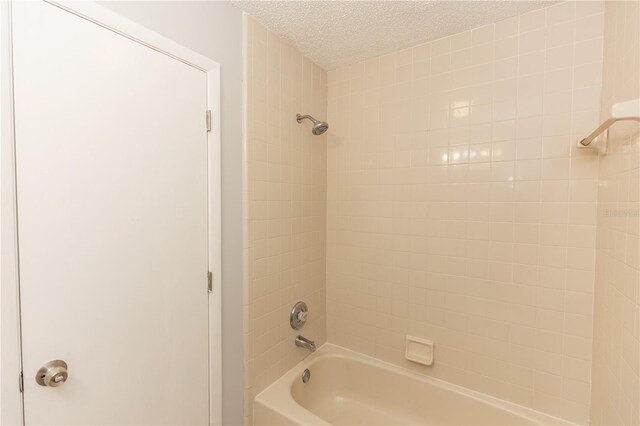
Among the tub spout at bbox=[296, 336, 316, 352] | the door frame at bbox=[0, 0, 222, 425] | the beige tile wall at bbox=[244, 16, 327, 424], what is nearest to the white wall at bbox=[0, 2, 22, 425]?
the door frame at bbox=[0, 0, 222, 425]

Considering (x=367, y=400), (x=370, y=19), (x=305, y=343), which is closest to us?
(x=370, y=19)

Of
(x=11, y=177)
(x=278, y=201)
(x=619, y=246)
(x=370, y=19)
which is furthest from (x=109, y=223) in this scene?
(x=619, y=246)

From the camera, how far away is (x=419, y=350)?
174 cm

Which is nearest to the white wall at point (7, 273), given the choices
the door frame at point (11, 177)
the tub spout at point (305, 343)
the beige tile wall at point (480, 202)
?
the door frame at point (11, 177)

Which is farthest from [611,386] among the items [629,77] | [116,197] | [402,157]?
[116,197]

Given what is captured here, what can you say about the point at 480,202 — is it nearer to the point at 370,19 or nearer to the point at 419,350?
the point at 419,350

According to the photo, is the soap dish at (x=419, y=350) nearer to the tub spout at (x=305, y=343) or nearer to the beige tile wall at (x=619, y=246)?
the tub spout at (x=305, y=343)

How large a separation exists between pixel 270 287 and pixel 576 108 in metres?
1.68

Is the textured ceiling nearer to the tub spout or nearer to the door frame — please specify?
the door frame

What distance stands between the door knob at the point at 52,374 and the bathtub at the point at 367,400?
891mm

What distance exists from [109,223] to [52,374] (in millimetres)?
450

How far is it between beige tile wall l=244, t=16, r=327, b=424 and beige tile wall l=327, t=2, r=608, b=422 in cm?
20

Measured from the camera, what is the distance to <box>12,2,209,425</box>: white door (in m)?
0.82

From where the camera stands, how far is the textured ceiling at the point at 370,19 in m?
1.36
